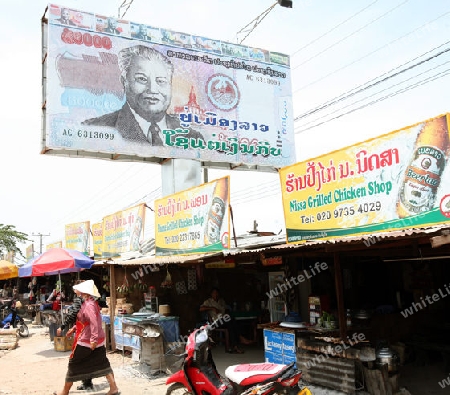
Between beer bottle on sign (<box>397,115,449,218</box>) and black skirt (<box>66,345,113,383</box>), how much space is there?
491cm

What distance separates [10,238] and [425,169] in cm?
3765

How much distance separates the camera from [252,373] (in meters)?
5.38

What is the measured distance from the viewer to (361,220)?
22.2ft

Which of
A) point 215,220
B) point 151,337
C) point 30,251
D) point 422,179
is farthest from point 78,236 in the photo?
point 422,179

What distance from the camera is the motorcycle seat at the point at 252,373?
5301mm

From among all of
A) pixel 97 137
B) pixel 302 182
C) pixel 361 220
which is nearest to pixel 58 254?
pixel 97 137

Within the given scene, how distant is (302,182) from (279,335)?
2.64 m

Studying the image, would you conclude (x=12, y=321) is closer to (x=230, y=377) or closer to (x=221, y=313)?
(x=221, y=313)

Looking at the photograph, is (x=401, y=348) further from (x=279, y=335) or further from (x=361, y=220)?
(x=361, y=220)

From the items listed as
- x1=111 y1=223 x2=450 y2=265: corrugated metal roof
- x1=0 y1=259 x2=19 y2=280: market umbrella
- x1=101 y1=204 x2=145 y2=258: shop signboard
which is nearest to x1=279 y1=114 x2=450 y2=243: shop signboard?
x1=111 y1=223 x2=450 y2=265: corrugated metal roof

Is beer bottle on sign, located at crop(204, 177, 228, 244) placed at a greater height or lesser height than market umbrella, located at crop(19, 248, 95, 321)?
greater

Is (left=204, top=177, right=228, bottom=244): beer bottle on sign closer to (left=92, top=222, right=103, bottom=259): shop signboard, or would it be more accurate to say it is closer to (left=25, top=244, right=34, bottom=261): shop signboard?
(left=92, top=222, right=103, bottom=259): shop signboard

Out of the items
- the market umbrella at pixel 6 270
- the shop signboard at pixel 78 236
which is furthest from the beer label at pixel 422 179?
the market umbrella at pixel 6 270

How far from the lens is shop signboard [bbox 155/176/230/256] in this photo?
31.1 feet
